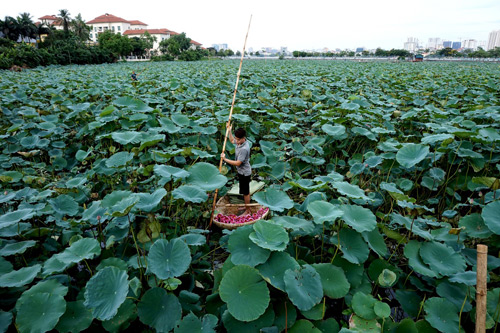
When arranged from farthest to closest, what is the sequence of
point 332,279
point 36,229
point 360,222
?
1. point 36,229
2. point 360,222
3. point 332,279

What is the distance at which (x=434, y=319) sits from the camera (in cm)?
125

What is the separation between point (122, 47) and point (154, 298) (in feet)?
123

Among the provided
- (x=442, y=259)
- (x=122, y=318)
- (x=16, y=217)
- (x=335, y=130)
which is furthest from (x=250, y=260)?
(x=335, y=130)

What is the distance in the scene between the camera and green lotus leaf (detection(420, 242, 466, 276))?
1419 millimetres

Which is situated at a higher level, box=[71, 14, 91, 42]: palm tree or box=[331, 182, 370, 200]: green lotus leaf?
box=[71, 14, 91, 42]: palm tree

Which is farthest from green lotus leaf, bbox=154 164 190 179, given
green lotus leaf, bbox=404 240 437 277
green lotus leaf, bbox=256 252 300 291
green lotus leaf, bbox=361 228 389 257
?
green lotus leaf, bbox=404 240 437 277

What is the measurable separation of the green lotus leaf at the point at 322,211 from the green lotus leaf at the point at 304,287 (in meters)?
0.27

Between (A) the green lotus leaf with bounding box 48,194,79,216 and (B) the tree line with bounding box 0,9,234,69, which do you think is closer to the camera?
(A) the green lotus leaf with bounding box 48,194,79,216

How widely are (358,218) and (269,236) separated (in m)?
0.55

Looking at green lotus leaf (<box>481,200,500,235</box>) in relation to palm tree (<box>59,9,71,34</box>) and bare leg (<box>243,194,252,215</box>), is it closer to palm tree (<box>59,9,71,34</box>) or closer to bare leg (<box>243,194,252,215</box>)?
bare leg (<box>243,194,252,215</box>)

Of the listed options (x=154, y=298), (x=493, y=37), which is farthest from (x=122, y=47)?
(x=493, y=37)

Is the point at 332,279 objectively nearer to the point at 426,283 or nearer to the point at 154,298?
the point at 426,283

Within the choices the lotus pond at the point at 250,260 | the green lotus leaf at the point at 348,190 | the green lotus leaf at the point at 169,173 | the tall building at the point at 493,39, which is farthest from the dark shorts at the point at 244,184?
the tall building at the point at 493,39

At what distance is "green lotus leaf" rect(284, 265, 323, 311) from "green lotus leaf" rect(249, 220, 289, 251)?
0.13m
